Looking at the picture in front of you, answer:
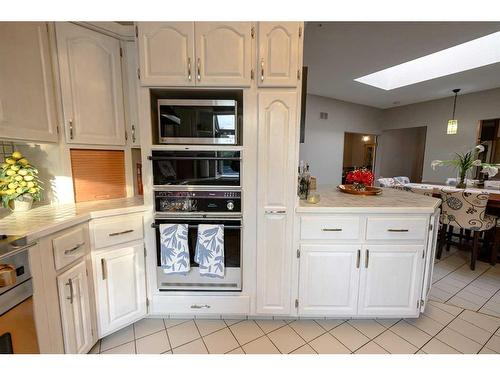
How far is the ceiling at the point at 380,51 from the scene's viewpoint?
2213mm

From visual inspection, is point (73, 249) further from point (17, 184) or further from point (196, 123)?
point (196, 123)

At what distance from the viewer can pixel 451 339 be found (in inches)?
60.2

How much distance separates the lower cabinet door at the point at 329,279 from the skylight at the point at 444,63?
324cm

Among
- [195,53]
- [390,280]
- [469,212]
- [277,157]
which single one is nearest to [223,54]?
[195,53]

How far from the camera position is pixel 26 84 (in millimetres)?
1273

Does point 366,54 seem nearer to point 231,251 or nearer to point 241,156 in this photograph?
point 241,156

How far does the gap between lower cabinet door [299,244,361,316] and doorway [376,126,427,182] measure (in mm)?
5372

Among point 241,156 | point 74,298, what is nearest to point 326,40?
point 241,156

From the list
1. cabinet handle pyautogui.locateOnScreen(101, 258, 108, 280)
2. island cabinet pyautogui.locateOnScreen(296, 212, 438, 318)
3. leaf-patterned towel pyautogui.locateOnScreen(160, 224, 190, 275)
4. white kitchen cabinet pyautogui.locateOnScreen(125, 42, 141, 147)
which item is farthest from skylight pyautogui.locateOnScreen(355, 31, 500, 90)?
cabinet handle pyautogui.locateOnScreen(101, 258, 108, 280)

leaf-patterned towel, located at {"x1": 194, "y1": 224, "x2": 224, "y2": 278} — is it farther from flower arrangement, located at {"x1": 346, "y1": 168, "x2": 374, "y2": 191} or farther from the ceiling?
the ceiling

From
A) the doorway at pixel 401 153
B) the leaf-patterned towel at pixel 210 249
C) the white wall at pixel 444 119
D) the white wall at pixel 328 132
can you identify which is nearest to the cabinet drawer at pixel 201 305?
the leaf-patterned towel at pixel 210 249

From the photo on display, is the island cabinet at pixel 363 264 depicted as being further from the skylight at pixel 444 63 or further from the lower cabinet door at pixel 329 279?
the skylight at pixel 444 63

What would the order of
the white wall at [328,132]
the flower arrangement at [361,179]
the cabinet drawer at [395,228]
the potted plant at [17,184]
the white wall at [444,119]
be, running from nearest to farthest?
the potted plant at [17,184] < the cabinet drawer at [395,228] < the flower arrangement at [361,179] < the white wall at [444,119] < the white wall at [328,132]
